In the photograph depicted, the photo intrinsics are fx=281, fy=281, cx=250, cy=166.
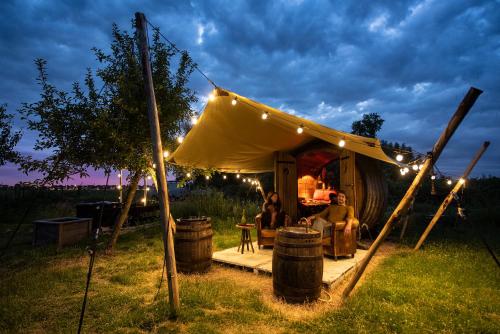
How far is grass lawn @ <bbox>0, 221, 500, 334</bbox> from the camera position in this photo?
10.1 feet

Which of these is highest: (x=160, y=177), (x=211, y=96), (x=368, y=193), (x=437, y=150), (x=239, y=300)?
(x=211, y=96)

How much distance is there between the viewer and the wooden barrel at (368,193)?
6.98m

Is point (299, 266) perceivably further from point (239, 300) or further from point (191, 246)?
point (191, 246)

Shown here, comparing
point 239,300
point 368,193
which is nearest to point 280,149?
point 368,193

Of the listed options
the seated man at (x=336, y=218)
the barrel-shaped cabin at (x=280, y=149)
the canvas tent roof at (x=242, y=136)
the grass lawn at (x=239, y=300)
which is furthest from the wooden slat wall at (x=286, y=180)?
the grass lawn at (x=239, y=300)

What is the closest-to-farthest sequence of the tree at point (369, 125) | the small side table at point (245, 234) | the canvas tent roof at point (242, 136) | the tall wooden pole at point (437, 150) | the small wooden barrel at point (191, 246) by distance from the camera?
the tall wooden pole at point (437, 150)
the small wooden barrel at point (191, 246)
the canvas tent roof at point (242, 136)
the small side table at point (245, 234)
the tree at point (369, 125)

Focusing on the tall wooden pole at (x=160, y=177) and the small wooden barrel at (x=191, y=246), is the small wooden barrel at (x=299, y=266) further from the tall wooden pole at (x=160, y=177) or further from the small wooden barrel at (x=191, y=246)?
the small wooden barrel at (x=191, y=246)

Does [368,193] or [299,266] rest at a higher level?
[368,193]

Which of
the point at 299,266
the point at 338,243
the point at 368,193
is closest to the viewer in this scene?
the point at 299,266

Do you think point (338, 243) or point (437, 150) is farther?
point (338, 243)

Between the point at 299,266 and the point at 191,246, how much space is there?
192 centimetres

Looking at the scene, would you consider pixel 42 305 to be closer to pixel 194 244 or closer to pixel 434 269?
pixel 194 244

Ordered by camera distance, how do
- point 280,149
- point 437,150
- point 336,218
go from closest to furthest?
point 437,150 < point 336,218 < point 280,149

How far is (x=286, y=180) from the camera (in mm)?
7973
